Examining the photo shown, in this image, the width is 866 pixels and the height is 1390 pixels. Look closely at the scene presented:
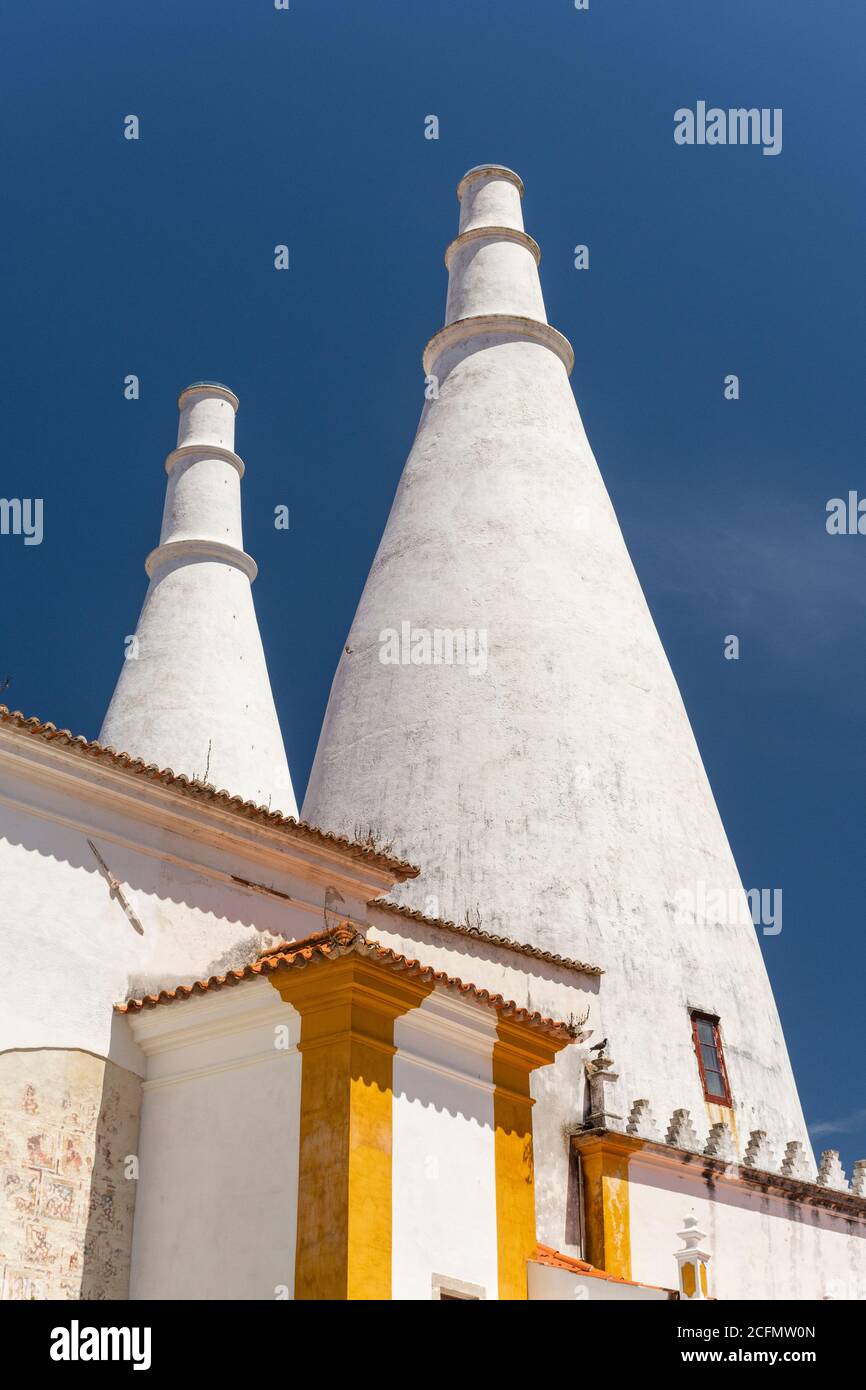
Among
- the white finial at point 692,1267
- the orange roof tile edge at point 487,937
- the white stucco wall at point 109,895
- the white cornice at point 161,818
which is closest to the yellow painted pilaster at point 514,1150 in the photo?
the white finial at point 692,1267

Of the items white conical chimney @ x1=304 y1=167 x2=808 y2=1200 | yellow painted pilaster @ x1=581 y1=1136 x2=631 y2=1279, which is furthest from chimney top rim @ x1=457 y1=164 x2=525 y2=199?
yellow painted pilaster @ x1=581 y1=1136 x2=631 y2=1279

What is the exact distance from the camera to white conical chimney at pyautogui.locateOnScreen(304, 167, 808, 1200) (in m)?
17.4

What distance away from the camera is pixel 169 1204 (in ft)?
38.8

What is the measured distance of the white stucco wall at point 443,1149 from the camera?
36.3ft

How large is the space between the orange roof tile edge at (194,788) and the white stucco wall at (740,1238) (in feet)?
12.9

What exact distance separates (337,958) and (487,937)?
5.36 metres

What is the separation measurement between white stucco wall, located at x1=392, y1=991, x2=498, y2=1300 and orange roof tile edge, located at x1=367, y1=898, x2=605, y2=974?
3.63 meters

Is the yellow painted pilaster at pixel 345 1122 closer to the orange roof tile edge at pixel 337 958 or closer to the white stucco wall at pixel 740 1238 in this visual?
the orange roof tile edge at pixel 337 958

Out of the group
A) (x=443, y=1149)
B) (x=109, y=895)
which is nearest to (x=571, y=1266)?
(x=443, y=1149)

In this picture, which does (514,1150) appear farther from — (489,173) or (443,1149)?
(489,173)

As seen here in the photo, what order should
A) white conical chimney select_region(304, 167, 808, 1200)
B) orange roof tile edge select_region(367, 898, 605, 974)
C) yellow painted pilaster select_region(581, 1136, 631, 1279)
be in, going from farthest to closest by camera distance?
white conical chimney select_region(304, 167, 808, 1200) < orange roof tile edge select_region(367, 898, 605, 974) < yellow painted pilaster select_region(581, 1136, 631, 1279)

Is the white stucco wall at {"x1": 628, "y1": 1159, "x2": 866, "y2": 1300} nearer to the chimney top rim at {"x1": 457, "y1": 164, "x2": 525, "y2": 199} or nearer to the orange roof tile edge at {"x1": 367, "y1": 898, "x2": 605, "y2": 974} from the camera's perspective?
the orange roof tile edge at {"x1": 367, "y1": 898, "x2": 605, "y2": 974}
